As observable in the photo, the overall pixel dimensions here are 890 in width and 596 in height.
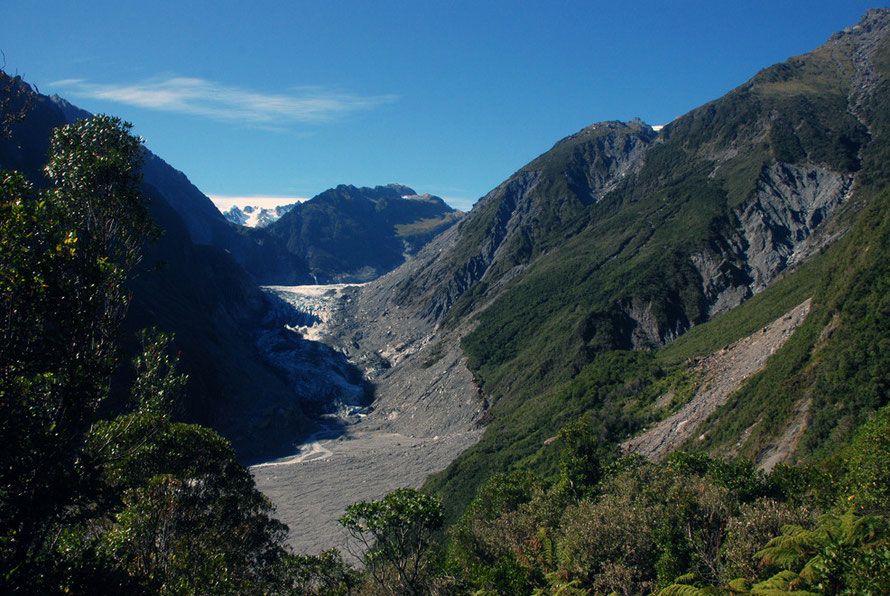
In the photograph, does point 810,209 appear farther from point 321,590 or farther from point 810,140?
point 321,590

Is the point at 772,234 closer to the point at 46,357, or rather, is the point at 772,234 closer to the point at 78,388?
the point at 78,388

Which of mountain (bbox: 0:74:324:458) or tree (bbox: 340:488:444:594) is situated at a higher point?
mountain (bbox: 0:74:324:458)

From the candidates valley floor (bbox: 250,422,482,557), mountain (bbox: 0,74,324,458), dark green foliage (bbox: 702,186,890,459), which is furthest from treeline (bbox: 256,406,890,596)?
mountain (bbox: 0,74,324,458)

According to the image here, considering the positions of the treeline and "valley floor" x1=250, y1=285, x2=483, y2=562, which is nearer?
the treeline

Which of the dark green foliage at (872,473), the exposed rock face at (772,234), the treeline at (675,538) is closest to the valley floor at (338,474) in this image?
the treeline at (675,538)

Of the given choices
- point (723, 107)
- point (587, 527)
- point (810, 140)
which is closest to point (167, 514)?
point (587, 527)

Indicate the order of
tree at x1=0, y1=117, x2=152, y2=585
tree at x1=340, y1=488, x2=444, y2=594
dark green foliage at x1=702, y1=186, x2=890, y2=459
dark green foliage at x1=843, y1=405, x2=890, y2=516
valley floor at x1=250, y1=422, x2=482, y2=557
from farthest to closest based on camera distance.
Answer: valley floor at x1=250, y1=422, x2=482, y2=557 → dark green foliage at x1=702, y1=186, x2=890, y2=459 → tree at x1=340, y1=488, x2=444, y2=594 → dark green foliage at x1=843, y1=405, x2=890, y2=516 → tree at x1=0, y1=117, x2=152, y2=585

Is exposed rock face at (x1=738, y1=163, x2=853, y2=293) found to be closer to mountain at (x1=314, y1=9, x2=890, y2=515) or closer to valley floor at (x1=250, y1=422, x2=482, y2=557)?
mountain at (x1=314, y1=9, x2=890, y2=515)

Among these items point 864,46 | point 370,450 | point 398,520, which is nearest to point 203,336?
point 370,450
